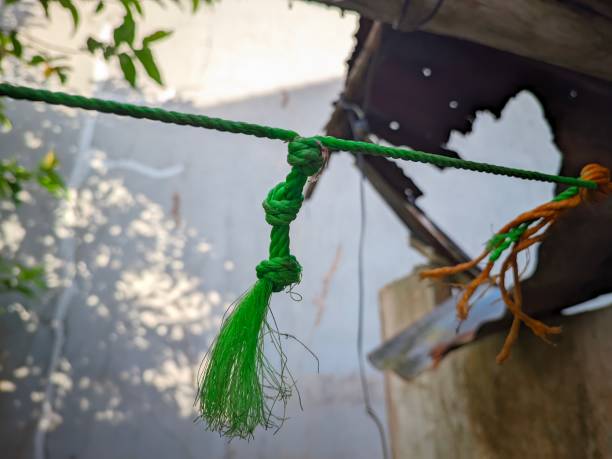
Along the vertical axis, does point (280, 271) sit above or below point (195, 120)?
below

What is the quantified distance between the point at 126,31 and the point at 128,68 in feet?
0.26

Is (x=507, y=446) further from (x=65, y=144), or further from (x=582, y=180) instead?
(x=65, y=144)

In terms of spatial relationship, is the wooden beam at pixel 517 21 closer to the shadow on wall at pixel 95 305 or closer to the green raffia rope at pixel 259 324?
the green raffia rope at pixel 259 324

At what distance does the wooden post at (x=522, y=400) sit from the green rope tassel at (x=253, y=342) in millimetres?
859

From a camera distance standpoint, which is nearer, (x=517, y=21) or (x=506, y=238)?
(x=517, y=21)

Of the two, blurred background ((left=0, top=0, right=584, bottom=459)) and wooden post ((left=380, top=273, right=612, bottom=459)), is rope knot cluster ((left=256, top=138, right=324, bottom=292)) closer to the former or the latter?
wooden post ((left=380, top=273, right=612, bottom=459))

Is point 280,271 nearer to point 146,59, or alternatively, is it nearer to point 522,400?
point 146,59

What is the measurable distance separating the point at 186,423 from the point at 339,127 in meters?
3.52

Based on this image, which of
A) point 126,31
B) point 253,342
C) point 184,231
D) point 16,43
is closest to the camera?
point 253,342

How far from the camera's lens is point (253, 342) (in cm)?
66

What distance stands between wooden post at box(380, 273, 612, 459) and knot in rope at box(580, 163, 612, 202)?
1.20 feet

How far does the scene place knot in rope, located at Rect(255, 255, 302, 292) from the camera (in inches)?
25.2

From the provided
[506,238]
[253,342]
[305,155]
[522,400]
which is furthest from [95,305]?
[305,155]

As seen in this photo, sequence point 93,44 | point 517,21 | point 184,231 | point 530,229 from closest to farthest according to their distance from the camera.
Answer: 1. point 517,21
2. point 530,229
3. point 93,44
4. point 184,231
